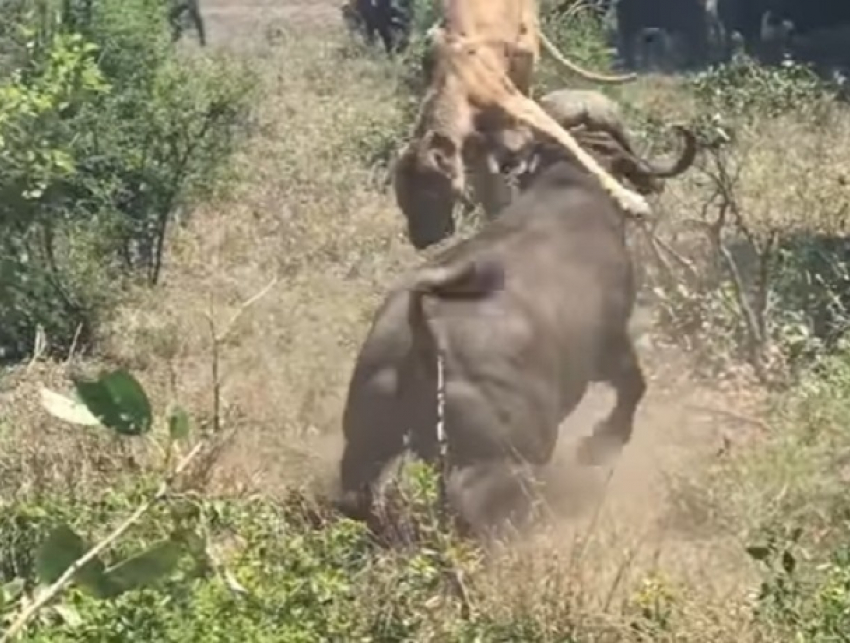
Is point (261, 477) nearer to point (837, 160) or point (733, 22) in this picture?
point (837, 160)

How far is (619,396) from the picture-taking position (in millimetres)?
7148

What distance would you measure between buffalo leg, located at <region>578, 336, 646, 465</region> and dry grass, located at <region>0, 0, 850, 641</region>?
0.21ft

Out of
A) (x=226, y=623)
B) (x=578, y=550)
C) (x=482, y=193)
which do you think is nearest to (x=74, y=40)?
(x=482, y=193)

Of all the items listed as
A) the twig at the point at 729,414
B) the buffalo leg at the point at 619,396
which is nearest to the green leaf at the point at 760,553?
the buffalo leg at the point at 619,396

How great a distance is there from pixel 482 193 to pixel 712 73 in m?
8.09

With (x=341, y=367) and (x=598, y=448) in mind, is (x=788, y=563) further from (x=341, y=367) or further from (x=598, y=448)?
(x=341, y=367)

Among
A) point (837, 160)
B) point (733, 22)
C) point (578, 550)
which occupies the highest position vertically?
point (578, 550)

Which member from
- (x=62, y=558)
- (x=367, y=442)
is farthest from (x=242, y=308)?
(x=62, y=558)

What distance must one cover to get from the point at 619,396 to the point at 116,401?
527 centimetres

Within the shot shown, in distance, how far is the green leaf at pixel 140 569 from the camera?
194 cm

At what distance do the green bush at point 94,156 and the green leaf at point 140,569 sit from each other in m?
6.66

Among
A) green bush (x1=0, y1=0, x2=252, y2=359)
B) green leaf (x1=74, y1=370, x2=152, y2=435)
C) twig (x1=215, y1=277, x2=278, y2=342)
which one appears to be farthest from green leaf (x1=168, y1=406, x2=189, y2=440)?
green bush (x1=0, y1=0, x2=252, y2=359)

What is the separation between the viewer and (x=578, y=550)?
5.36 m

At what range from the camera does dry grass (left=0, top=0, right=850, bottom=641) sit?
5.43 meters
